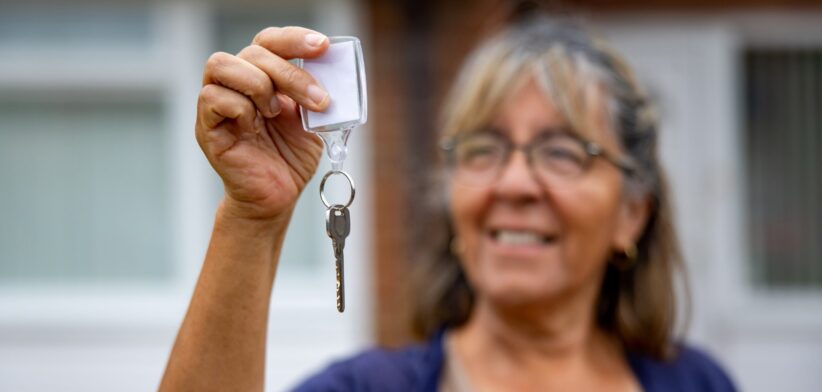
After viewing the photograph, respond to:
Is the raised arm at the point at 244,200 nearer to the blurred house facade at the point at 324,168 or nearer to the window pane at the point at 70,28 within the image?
the blurred house facade at the point at 324,168

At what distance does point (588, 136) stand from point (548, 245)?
26 cm

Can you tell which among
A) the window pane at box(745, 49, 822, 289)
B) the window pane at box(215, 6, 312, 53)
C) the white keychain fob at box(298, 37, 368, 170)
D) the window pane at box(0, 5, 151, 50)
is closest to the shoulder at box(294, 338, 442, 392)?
the white keychain fob at box(298, 37, 368, 170)

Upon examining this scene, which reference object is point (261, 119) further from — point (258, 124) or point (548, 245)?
point (548, 245)

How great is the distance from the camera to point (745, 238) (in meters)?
5.00

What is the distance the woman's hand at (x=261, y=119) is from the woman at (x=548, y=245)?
627mm

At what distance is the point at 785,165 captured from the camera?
4.98 meters

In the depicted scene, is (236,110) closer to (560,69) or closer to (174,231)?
(560,69)

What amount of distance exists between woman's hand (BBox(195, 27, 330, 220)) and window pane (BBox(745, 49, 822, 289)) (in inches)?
168

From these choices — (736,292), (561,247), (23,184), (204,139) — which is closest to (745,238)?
(736,292)

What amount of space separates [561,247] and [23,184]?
12.9ft

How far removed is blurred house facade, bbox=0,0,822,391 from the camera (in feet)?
14.2

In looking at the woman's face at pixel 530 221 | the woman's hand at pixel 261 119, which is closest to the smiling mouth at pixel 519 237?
the woman's face at pixel 530 221

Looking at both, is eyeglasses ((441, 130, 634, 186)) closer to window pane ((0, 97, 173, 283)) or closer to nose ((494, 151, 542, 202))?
nose ((494, 151, 542, 202))

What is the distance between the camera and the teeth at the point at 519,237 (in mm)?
1876
